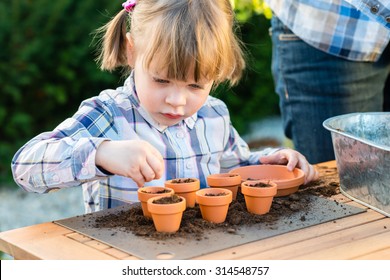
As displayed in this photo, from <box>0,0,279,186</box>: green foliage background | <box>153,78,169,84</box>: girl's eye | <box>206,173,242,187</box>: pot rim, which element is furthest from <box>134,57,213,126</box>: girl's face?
<box>0,0,279,186</box>: green foliage background

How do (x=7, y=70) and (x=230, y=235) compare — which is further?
(x=7, y=70)

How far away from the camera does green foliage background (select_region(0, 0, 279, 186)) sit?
196 inches

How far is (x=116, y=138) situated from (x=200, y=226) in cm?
55

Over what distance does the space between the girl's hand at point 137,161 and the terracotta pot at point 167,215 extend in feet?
0.31

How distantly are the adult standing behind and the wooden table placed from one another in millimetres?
1021

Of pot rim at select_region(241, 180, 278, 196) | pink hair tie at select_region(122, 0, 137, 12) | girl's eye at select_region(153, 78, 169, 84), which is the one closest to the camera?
pot rim at select_region(241, 180, 278, 196)

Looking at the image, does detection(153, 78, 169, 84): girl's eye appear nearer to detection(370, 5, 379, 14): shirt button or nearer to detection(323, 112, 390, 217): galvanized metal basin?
detection(323, 112, 390, 217): galvanized metal basin

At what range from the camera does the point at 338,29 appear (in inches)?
105

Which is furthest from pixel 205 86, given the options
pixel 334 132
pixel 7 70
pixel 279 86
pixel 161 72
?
pixel 7 70

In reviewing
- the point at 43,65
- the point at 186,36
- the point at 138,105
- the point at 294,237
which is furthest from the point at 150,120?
the point at 43,65

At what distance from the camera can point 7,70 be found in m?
4.96

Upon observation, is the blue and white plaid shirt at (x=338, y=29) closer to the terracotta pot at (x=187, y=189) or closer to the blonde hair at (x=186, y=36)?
the blonde hair at (x=186, y=36)
